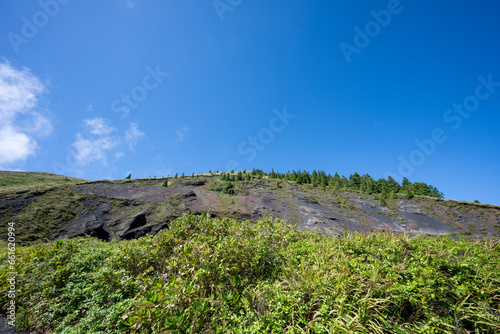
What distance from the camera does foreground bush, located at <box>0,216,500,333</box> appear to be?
8.53ft

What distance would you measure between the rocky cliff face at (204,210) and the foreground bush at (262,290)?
9750mm

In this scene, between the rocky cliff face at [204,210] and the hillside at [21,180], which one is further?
the hillside at [21,180]

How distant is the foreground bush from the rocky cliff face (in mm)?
9750

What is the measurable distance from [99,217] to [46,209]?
13.4ft

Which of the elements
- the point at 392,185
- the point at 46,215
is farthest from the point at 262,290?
the point at 392,185

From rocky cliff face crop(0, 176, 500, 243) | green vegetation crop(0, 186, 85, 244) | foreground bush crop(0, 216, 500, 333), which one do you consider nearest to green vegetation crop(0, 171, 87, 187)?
green vegetation crop(0, 186, 85, 244)

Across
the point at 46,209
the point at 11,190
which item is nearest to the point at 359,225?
the point at 46,209

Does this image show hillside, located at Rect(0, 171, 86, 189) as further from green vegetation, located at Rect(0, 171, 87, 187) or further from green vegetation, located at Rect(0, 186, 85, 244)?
green vegetation, located at Rect(0, 186, 85, 244)

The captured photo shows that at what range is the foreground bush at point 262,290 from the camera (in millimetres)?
2600

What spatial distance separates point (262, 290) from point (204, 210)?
19.9m

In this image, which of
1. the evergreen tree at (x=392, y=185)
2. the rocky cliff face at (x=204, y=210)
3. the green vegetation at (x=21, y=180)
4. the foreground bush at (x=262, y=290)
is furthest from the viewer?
the evergreen tree at (x=392, y=185)

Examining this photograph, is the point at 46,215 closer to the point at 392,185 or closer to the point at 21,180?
the point at 21,180

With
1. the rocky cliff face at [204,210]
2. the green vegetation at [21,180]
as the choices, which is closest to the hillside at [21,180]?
the green vegetation at [21,180]

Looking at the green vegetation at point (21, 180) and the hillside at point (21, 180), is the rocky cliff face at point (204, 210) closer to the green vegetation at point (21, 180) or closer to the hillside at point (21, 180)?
the hillside at point (21, 180)
